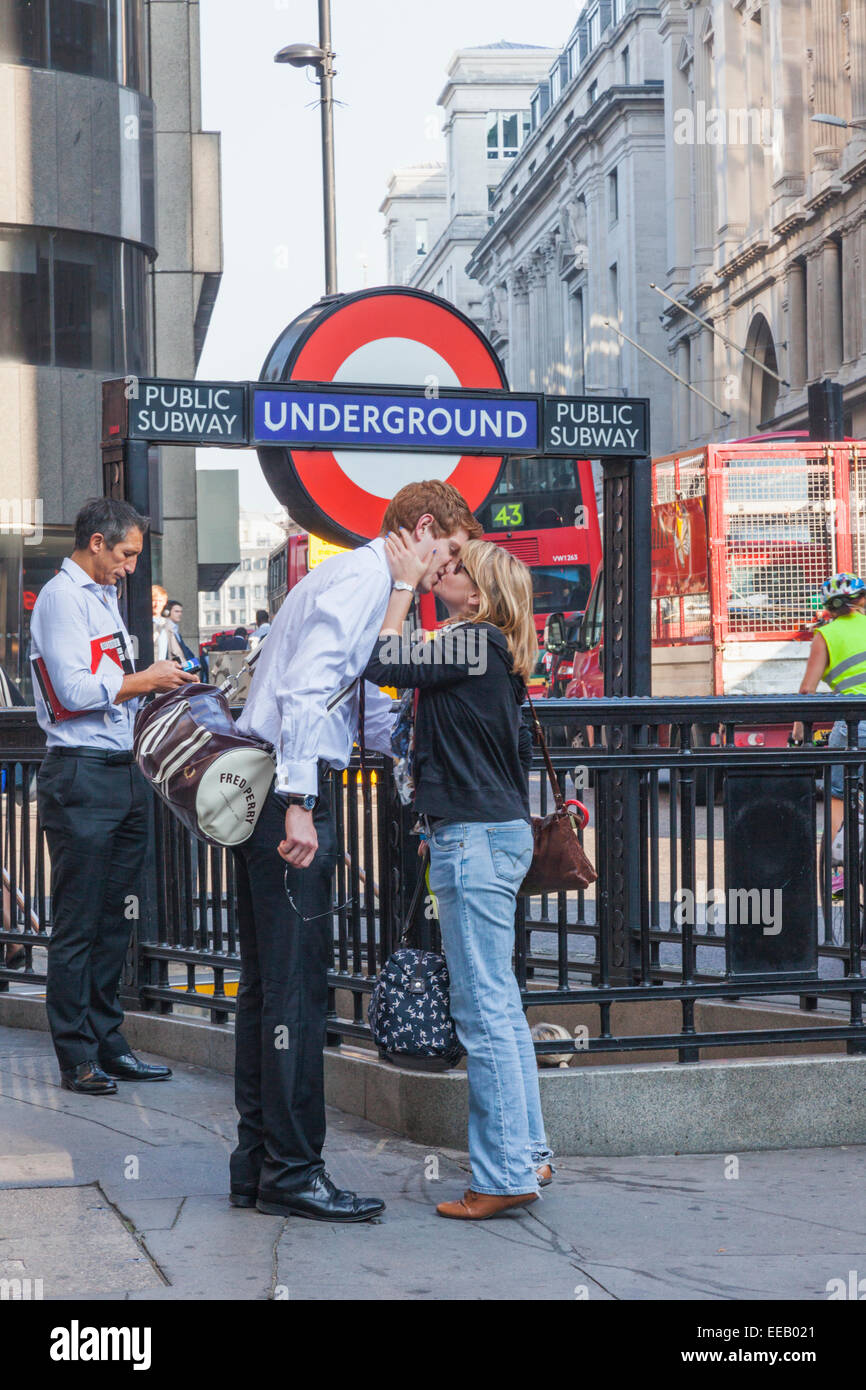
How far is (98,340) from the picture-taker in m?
23.7

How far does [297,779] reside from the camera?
420 cm

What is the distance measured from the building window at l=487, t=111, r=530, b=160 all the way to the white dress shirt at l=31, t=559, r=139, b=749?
99.6 m

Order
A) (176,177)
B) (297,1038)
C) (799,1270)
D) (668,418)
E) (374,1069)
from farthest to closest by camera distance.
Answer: (668,418)
(176,177)
(374,1069)
(297,1038)
(799,1270)

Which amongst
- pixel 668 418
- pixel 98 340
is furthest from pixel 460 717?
pixel 668 418

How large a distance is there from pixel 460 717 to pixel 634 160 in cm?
5769

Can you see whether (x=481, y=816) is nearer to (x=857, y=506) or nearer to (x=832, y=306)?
(x=857, y=506)

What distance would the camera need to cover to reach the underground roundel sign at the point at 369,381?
18.1 feet

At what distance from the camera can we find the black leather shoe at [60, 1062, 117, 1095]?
5.91 meters

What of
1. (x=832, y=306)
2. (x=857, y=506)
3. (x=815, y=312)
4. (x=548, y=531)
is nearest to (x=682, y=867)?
(x=857, y=506)

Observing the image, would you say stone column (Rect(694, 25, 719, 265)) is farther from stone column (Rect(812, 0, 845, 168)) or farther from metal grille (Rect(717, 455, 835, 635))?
metal grille (Rect(717, 455, 835, 635))

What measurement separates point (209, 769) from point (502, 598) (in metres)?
0.87

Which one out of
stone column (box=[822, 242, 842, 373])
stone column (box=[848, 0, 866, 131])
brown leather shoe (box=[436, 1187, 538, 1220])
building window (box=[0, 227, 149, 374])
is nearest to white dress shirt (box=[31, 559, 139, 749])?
brown leather shoe (box=[436, 1187, 538, 1220])

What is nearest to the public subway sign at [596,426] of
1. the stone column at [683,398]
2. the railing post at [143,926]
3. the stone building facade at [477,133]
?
the railing post at [143,926]
